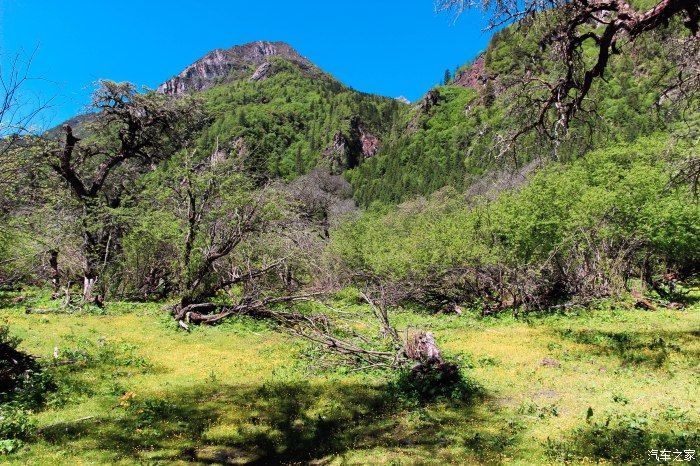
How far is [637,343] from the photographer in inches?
584

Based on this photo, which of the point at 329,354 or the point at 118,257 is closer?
the point at 329,354

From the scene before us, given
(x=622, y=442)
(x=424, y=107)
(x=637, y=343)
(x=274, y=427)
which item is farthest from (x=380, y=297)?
(x=424, y=107)

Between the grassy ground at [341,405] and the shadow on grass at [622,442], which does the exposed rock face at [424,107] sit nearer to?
the grassy ground at [341,405]

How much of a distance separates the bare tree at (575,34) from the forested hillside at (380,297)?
0.06m

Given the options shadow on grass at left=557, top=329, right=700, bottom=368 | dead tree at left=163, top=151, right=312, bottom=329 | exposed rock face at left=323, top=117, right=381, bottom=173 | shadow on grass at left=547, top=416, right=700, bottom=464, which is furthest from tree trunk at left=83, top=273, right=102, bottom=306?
exposed rock face at left=323, top=117, right=381, bottom=173

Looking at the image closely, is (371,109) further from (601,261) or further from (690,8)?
(690,8)

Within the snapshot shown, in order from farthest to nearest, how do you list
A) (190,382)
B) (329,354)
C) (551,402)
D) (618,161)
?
(618,161), (329,354), (190,382), (551,402)

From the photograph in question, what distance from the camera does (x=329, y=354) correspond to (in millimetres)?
13680

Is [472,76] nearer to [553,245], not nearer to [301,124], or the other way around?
[301,124]

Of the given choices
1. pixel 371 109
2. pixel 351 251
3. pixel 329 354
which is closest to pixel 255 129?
pixel 371 109

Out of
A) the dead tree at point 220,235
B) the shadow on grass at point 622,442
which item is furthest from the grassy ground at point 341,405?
the dead tree at point 220,235

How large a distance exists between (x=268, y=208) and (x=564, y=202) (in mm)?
16211

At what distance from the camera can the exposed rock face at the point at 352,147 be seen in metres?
147

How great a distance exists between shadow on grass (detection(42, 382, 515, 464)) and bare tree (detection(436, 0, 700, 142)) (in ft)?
18.0
